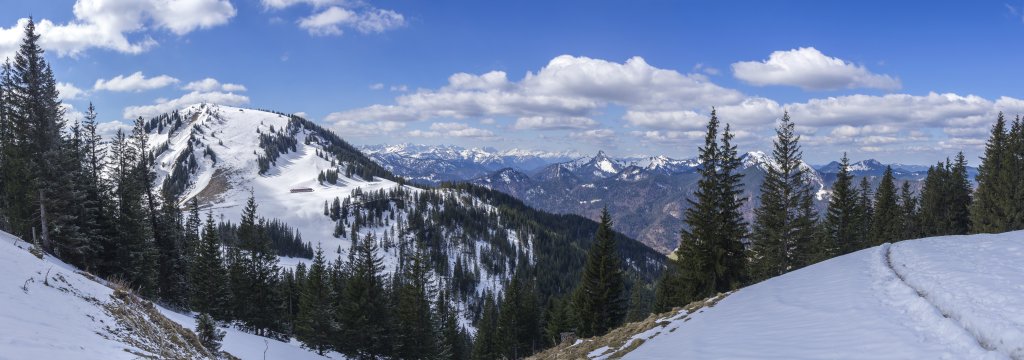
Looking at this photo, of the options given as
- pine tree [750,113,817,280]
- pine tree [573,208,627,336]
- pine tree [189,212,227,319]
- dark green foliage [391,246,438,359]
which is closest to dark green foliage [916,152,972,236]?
pine tree [750,113,817,280]

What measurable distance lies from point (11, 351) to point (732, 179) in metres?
30.1

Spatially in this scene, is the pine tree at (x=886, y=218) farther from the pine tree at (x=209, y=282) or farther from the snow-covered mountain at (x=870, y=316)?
the pine tree at (x=209, y=282)

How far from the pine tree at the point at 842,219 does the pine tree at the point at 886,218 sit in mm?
4205

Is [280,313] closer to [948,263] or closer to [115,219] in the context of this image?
[115,219]

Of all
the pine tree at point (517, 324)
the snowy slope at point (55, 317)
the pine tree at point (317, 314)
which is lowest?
the pine tree at point (517, 324)

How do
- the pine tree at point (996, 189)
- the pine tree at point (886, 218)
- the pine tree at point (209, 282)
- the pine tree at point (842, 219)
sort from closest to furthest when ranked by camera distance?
the pine tree at point (996, 189)
the pine tree at point (209, 282)
the pine tree at point (842, 219)
the pine tree at point (886, 218)

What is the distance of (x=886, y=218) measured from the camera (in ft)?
164

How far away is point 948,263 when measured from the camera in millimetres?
14094

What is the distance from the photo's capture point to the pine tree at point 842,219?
43938 millimetres

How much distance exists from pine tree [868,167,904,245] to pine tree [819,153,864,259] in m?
4.20

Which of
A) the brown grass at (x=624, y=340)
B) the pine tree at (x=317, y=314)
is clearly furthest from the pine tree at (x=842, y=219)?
the pine tree at (x=317, y=314)

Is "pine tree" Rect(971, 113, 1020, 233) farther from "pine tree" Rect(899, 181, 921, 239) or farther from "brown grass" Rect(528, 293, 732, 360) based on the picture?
"brown grass" Rect(528, 293, 732, 360)

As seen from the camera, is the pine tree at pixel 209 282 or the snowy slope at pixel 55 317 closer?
the snowy slope at pixel 55 317

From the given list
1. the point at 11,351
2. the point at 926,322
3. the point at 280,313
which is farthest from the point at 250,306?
the point at 926,322
